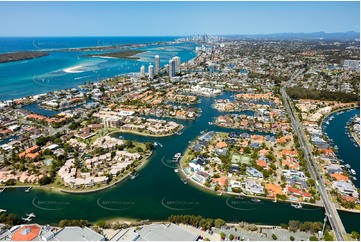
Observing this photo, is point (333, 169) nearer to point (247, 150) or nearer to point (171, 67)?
point (247, 150)

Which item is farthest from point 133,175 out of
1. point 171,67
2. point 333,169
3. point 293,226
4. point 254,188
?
point 171,67

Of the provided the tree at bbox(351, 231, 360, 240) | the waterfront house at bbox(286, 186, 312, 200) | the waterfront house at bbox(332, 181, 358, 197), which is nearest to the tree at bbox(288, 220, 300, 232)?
the tree at bbox(351, 231, 360, 240)

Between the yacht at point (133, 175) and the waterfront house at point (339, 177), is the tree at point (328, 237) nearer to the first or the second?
the waterfront house at point (339, 177)

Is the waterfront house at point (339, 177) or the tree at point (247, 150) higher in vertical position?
the tree at point (247, 150)

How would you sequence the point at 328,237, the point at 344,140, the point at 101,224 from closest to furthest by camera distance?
1. the point at 328,237
2. the point at 101,224
3. the point at 344,140

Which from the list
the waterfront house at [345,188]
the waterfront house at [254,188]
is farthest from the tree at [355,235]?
the waterfront house at [254,188]

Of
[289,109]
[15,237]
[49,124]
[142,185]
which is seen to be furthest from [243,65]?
[15,237]

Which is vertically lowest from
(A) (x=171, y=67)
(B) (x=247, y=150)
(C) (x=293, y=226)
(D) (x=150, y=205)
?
(D) (x=150, y=205)

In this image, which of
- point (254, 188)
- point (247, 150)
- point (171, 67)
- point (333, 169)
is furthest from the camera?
point (171, 67)
